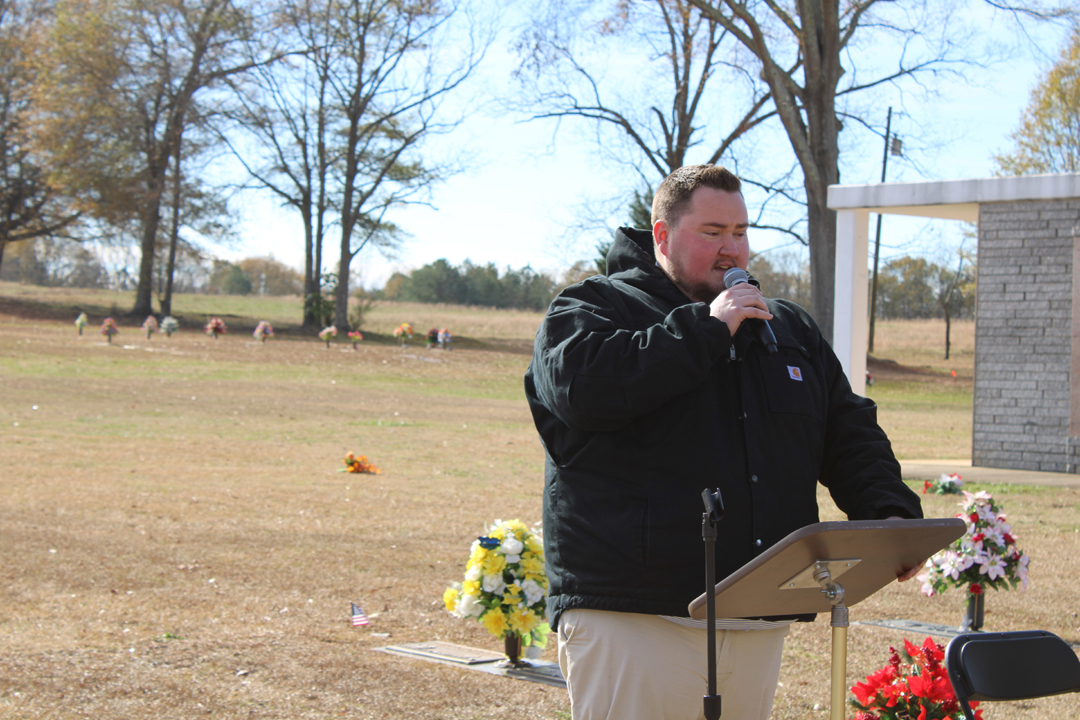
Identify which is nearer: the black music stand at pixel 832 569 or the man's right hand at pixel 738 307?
the black music stand at pixel 832 569

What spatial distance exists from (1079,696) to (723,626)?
3.29 m

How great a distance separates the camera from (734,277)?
262 cm

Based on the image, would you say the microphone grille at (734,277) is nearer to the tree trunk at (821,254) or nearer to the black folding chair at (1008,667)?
the black folding chair at (1008,667)

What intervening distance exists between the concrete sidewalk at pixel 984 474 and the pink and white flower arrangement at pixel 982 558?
5406mm

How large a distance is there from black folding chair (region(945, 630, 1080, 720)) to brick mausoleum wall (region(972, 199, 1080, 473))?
10.8 meters

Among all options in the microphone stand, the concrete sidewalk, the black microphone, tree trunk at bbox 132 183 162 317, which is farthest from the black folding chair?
tree trunk at bbox 132 183 162 317

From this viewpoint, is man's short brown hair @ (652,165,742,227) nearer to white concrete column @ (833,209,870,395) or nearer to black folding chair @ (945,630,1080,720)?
black folding chair @ (945,630,1080,720)

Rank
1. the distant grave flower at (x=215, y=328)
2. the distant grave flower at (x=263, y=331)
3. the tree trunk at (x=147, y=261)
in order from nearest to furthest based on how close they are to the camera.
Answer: the distant grave flower at (x=263, y=331) < the distant grave flower at (x=215, y=328) < the tree trunk at (x=147, y=261)

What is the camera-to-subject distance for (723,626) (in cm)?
258

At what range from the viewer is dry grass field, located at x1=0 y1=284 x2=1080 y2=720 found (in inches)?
188

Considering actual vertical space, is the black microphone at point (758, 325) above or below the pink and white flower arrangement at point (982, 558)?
above

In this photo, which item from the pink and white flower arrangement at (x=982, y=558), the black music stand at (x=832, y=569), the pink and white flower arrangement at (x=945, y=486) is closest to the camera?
the black music stand at (x=832, y=569)

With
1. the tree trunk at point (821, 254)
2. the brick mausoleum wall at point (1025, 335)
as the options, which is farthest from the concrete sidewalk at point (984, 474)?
the tree trunk at point (821, 254)

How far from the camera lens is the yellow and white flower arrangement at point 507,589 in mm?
5262
